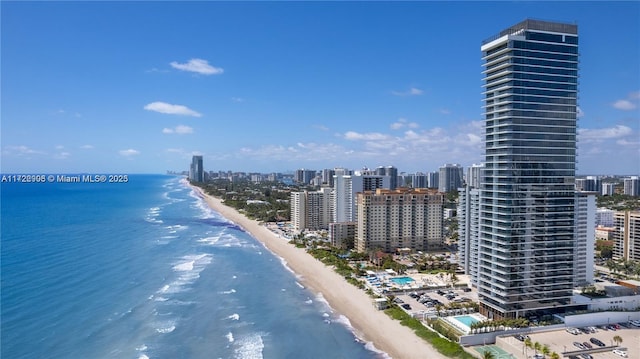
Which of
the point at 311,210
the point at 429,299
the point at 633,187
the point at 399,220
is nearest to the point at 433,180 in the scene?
the point at 633,187

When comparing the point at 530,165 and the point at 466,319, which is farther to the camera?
the point at 466,319

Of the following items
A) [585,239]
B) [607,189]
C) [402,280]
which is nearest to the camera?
[585,239]

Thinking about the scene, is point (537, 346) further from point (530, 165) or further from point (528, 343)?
point (530, 165)

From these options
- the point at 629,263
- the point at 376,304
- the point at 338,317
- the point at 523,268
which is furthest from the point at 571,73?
the point at 629,263

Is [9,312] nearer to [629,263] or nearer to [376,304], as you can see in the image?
[376,304]

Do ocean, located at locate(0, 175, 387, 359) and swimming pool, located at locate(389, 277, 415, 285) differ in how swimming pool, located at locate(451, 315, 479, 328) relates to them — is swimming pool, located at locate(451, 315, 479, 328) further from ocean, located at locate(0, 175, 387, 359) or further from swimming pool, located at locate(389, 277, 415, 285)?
swimming pool, located at locate(389, 277, 415, 285)

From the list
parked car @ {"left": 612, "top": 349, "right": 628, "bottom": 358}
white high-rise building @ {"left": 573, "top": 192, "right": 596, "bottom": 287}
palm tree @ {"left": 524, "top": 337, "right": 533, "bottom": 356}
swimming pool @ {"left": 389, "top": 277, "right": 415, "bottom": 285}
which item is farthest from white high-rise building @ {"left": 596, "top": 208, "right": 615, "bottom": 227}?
palm tree @ {"left": 524, "top": 337, "right": 533, "bottom": 356}
